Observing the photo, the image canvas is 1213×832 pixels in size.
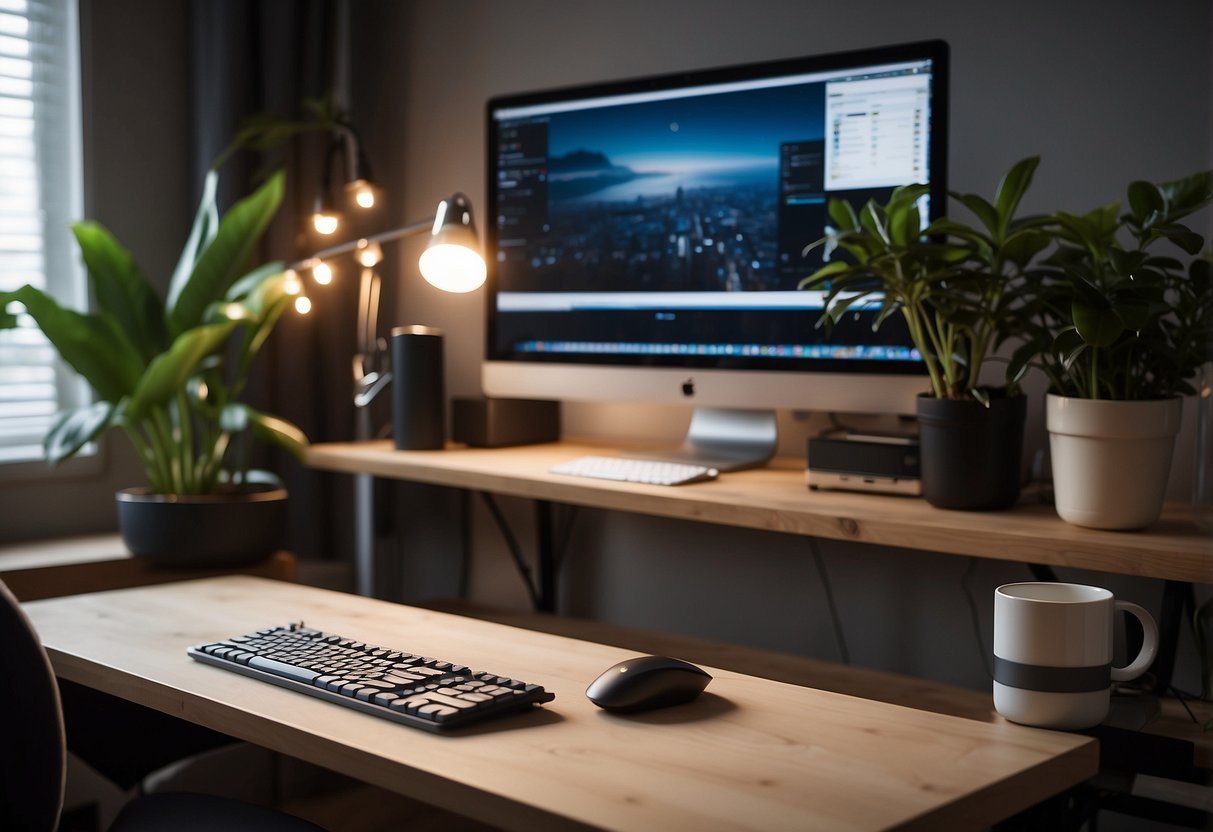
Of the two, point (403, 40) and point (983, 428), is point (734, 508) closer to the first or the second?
point (983, 428)

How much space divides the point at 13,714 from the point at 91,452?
1581mm

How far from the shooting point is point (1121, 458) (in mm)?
1306

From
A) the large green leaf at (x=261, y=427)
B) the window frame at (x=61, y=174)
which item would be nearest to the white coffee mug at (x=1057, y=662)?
the large green leaf at (x=261, y=427)

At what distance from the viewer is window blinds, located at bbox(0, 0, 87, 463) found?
223cm

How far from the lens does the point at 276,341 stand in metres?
2.46

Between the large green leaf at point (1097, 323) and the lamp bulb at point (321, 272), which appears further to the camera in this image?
the lamp bulb at point (321, 272)

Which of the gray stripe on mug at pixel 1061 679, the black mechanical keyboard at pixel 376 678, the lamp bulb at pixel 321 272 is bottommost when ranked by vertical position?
the black mechanical keyboard at pixel 376 678

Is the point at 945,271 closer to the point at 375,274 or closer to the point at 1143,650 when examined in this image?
the point at 1143,650

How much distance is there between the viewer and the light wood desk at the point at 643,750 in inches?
31.5

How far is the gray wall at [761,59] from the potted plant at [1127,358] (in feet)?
0.40

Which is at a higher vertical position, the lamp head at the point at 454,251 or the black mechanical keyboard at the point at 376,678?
the lamp head at the point at 454,251

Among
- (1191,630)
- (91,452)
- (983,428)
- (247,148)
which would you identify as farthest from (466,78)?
(1191,630)

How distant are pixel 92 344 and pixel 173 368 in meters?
0.16

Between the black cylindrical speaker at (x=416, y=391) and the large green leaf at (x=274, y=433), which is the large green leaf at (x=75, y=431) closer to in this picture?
the large green leaf at (x=274, y=433)
